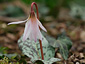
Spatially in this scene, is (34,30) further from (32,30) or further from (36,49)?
(36,49)

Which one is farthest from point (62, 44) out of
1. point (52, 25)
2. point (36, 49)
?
point (52, 25)

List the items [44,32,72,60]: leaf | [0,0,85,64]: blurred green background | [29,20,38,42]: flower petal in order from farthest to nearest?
[0,0,85,64]: blurred green background → [44,32,72,60]: leaf → [29,20,38,42]: flower petal

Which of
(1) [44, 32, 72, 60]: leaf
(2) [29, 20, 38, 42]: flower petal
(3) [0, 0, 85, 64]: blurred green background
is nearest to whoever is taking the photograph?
(2) [29, 20, 38, 42]: flower petal

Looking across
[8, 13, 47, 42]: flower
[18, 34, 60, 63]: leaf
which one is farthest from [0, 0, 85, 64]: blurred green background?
[8, 13, 47, 42]: flower

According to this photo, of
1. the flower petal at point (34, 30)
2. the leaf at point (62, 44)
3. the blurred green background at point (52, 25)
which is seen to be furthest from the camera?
the blurred green background at point (52, 25)

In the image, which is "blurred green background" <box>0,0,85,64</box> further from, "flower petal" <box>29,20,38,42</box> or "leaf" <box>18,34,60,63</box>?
"flower petal" <box>29,20,38,42</box>

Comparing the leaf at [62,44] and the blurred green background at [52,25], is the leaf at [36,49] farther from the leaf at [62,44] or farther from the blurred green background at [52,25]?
the blurred green background at [52,25]

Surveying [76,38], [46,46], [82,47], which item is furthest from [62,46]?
[76,38]

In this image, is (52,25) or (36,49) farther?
(52,25)

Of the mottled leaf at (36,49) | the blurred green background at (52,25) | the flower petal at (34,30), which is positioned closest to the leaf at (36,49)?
the mottled leaf at (36,49)

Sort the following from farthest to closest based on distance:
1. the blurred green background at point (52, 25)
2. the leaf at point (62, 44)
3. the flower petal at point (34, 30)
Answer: the blurred green background at point (52, 25) < the leaf at point (62, 44) < the flower petal at point (34, 30)

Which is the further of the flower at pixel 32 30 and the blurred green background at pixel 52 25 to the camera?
the blurred green background at pixel 52 25
